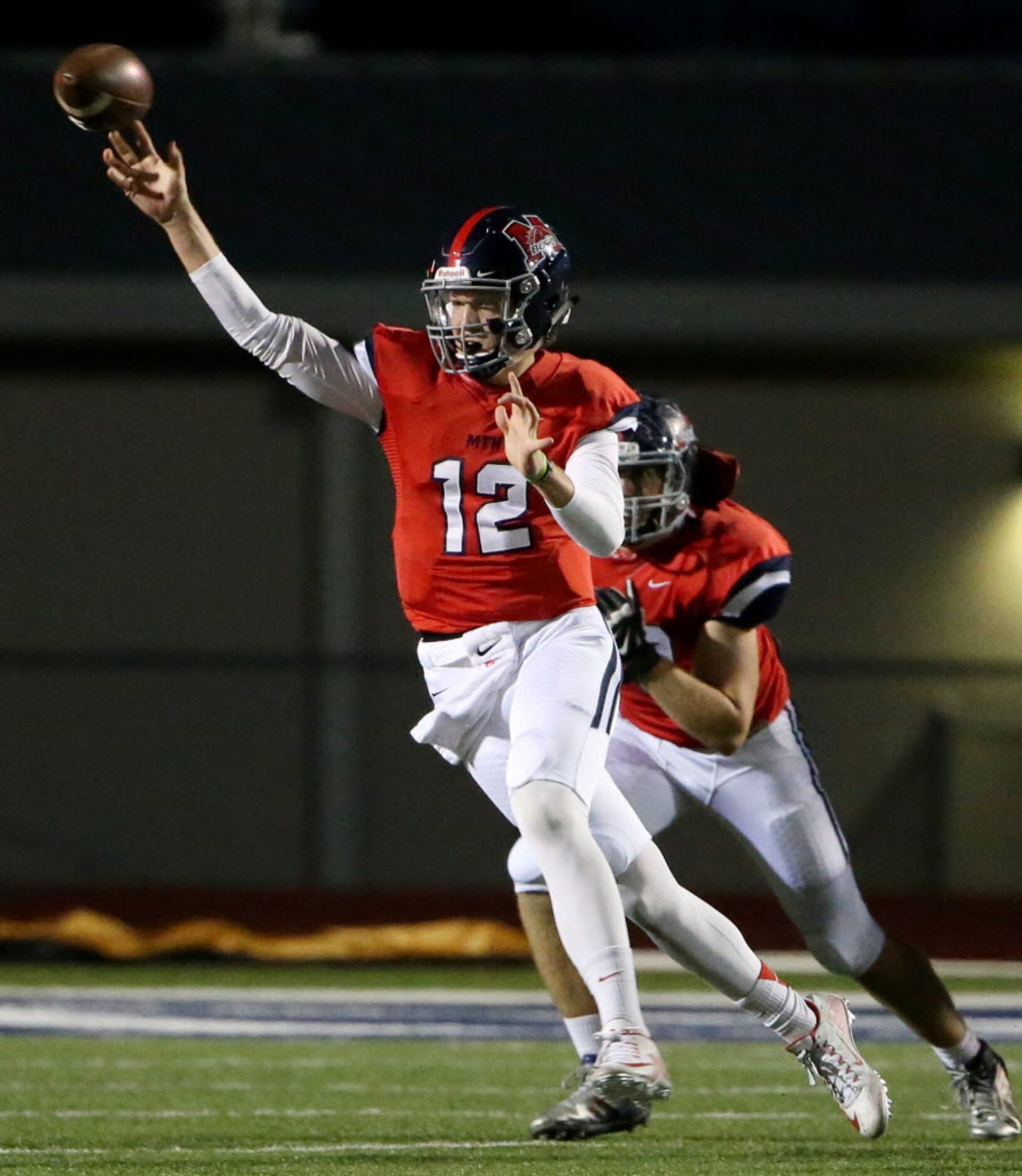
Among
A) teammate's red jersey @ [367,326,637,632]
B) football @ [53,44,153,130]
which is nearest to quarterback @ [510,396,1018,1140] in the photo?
teammate's red jersey @ [367,326,637,632]

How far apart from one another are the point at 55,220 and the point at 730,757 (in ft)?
24.1

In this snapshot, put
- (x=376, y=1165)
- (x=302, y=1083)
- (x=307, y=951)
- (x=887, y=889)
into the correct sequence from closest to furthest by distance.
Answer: (x=376, y=1165), (x=302, y=1083), (x=307, y=951), (x=887, y=889)

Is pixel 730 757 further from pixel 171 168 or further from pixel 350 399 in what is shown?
pixel 171 168

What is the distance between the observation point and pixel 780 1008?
483 cm

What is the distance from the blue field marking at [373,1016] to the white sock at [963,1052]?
6.67 ft

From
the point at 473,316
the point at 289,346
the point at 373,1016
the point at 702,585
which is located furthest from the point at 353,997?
the point at 473,316

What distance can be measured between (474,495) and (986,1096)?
175cm

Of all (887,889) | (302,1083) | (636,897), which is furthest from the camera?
(887,889)

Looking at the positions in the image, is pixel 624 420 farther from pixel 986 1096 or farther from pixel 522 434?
pixel 986 1096

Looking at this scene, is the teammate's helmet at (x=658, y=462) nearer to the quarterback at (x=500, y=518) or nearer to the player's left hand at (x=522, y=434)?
the quarterback at (x=500, y=518)

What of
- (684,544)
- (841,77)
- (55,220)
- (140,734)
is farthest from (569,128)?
(684,544)

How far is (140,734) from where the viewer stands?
1228 centimetres

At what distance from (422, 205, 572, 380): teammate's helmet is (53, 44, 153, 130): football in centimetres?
71

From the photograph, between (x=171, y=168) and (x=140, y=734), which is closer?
(x=171, y=168)
